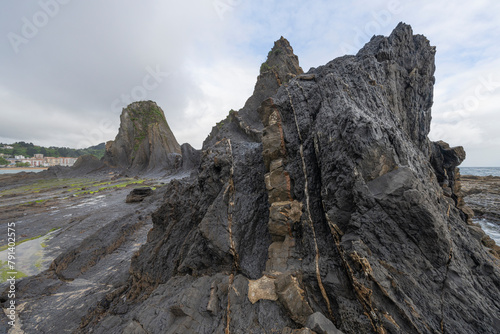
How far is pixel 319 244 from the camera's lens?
5.72m

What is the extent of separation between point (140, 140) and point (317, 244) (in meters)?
79.6

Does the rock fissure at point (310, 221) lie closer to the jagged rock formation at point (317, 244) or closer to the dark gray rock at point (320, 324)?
the jagged rock formation at point (317, 244)

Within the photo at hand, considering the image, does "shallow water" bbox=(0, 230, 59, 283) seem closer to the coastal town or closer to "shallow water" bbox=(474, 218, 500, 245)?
"shallow water" bbox=(474, 218, 500, 245)

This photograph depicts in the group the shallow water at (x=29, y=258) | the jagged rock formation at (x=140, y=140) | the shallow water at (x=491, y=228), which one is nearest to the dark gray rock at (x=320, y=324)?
the shallow water at (x=29, y=258)

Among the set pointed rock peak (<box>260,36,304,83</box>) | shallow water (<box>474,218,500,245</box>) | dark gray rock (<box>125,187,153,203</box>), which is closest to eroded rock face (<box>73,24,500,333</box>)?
dark gray rock (<box>125,187,153,203</box>)

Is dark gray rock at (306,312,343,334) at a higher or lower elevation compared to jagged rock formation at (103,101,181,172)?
lower

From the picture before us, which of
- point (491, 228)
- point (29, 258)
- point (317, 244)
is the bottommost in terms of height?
point (491, 228)

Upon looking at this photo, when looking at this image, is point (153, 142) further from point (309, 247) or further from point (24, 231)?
point (309, 247)

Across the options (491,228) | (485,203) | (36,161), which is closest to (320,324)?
(491,228)

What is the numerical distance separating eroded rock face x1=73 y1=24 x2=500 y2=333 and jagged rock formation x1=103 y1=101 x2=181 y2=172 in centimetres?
6566

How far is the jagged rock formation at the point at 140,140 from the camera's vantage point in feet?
228

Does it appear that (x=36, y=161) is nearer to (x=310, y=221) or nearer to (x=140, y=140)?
(x=140, y=140)

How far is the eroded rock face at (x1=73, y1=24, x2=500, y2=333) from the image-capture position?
175 inches

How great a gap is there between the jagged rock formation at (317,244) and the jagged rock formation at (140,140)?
214 feet
